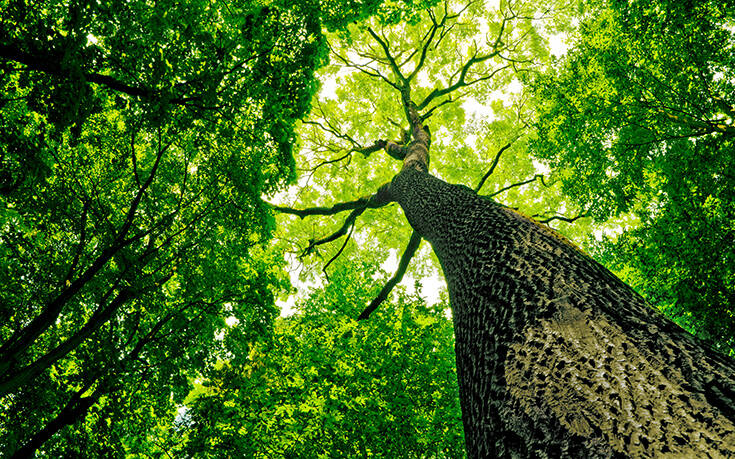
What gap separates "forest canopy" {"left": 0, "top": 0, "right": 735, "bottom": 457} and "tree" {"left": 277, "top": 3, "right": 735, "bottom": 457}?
304 centimetres

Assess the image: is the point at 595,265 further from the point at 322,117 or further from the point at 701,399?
the point at 322,117

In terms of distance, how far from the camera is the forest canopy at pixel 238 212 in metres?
3.59

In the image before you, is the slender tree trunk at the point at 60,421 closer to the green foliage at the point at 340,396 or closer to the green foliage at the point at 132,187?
the green foliage at the point at 132,187

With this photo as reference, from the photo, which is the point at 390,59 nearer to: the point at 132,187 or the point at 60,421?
the point at 132,187

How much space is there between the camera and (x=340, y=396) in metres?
7.55

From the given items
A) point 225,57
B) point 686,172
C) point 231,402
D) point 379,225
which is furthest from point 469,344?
point 379,225

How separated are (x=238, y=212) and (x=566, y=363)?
5.05m

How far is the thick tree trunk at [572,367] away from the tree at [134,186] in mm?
3267

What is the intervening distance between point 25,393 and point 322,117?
31.2 ft

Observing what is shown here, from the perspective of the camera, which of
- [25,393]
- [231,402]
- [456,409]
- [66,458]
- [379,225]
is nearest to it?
[25,393]

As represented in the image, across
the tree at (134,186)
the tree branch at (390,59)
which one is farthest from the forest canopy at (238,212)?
the tree branch at (390,59)

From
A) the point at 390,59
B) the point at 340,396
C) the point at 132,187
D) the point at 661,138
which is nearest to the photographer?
the point at 132,187

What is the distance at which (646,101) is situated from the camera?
6.57 metres

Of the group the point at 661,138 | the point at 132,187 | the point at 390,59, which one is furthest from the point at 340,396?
the point at 390,59
